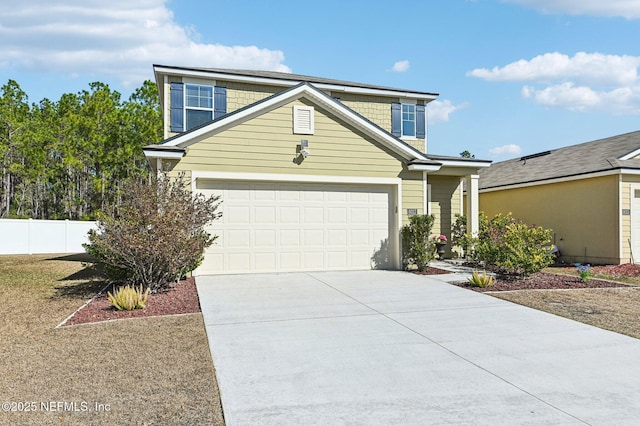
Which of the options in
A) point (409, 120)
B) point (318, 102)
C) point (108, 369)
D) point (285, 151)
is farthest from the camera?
point (409, 120)

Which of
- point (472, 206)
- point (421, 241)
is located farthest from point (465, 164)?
point (421, 241)

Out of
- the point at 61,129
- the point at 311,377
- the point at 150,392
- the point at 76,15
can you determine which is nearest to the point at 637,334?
the point at 311,377

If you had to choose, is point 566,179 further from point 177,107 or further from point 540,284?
point 177,107

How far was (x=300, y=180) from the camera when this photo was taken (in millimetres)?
11930

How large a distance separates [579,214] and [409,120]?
680 centimetres

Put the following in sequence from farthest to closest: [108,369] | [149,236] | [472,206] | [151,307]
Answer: [472,206] → [149,236] → [151,307] → [108,369]

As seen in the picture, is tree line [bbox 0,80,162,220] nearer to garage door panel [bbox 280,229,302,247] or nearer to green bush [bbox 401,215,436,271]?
garage door panel [bbox 280,229,302,247]

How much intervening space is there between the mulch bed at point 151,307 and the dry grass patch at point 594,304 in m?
5.95

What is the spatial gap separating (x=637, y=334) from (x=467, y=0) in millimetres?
10063

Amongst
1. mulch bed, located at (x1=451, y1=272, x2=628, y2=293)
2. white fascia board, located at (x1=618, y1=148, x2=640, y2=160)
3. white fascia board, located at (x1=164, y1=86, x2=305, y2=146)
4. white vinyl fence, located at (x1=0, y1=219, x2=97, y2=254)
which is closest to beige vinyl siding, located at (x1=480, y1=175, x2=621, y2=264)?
white fascia board, located at (x1=618, y1=148, x2=640, y2=160)

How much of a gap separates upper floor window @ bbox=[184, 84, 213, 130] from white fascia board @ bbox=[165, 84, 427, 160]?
3815 millimetres

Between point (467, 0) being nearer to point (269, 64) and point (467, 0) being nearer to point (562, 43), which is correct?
point (562, 43)

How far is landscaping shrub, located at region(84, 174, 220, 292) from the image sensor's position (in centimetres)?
853

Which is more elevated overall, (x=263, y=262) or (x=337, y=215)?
(x=337, y=215)
